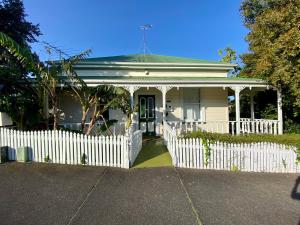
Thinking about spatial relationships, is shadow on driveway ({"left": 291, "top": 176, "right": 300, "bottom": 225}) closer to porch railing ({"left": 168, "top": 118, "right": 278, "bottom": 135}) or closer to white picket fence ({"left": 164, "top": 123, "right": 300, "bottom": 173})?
white picket fence ({"left": 164, "top": 123, "right": 300, "bottom": 173})

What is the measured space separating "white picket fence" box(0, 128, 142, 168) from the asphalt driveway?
41 cm

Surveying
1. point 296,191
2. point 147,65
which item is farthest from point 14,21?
point 296,191

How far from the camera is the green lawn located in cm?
867

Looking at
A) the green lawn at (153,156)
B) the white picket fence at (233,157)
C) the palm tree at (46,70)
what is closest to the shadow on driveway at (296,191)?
the white picket fence at (233,157)

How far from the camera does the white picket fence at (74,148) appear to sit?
27.0 ft

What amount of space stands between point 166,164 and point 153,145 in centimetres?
364

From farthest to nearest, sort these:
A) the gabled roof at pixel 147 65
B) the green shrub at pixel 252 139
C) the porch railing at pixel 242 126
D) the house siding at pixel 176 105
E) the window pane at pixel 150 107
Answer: the gabled roof at pixel 147 65 < the window pane at pixel 150 107 < the house siding at pixel 176 105 < the porch railing at pixel 242 126 < the green shrub at pixel 252 139

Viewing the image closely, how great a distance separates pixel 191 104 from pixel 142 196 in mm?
10624

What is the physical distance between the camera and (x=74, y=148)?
8.36 metres

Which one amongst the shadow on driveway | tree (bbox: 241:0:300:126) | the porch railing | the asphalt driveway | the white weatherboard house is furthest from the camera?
the white weatherboard house

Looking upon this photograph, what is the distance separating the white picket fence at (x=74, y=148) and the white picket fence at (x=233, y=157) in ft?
6.13

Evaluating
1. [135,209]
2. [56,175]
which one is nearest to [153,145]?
[56,175]

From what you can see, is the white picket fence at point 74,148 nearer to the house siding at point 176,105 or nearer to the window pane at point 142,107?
the house siding at point 176,105

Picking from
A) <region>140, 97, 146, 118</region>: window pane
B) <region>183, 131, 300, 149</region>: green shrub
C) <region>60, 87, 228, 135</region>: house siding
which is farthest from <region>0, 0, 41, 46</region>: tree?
<region>183, 131, 300, 149</region>: green shrub
